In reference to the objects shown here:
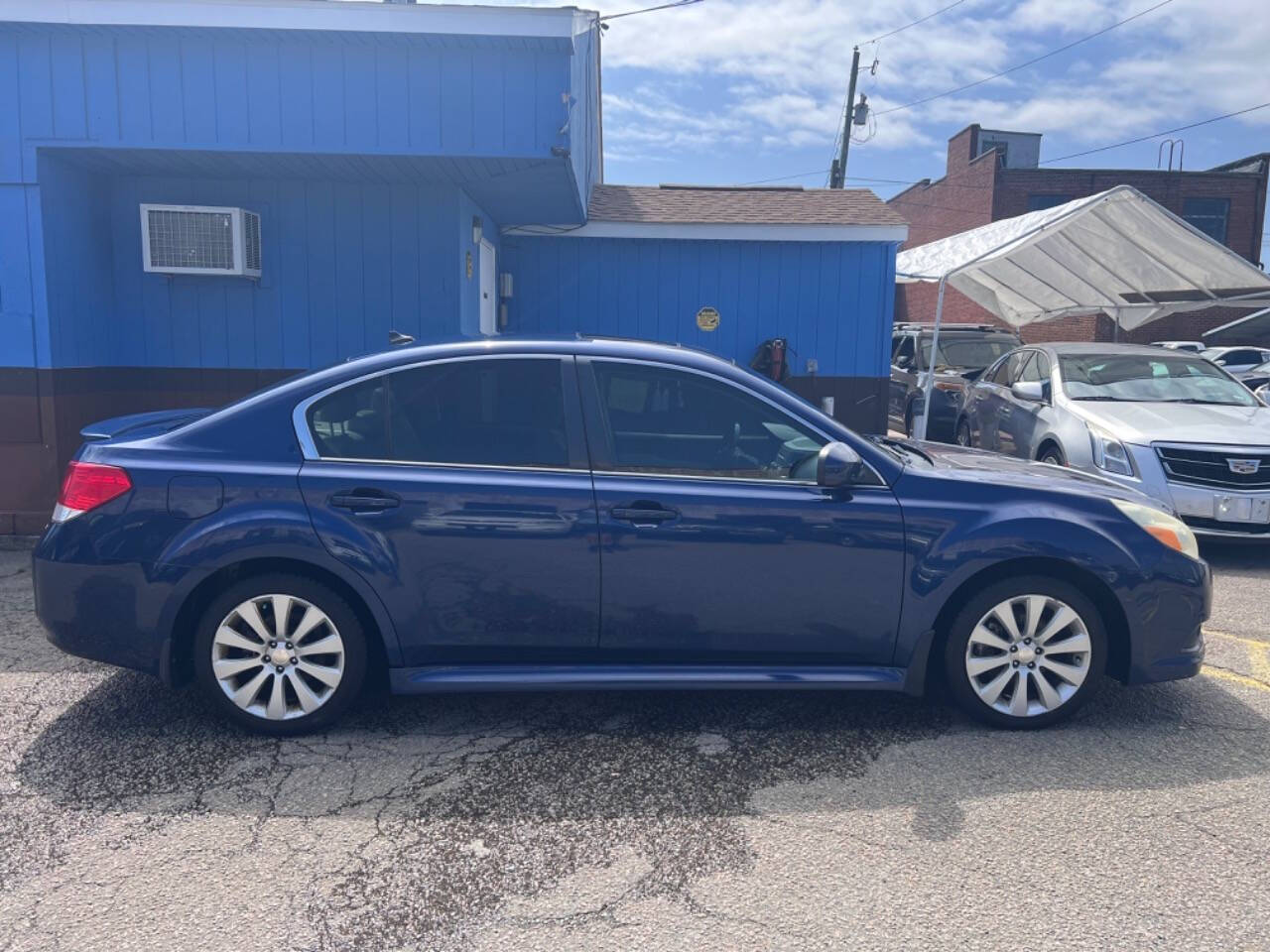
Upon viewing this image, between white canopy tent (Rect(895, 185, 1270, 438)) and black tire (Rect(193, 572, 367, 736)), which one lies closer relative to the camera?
black tire (Rect(193, 572, 367, 736))

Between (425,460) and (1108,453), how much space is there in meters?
5.54

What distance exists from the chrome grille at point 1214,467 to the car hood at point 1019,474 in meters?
2.92

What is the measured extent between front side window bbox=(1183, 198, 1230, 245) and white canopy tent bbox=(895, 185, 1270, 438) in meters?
20.2

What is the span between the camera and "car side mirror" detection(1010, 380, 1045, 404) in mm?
8539

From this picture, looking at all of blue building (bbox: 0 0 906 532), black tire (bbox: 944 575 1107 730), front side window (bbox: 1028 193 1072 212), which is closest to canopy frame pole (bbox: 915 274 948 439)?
blue building (bbox: 0 0 906 532)

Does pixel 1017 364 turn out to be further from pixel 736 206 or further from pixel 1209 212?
pixel 1209 212

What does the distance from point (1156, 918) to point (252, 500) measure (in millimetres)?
3313

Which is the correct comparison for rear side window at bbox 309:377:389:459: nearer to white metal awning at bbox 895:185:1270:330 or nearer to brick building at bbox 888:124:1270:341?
white metal awning at bbox 895:185:1270:330

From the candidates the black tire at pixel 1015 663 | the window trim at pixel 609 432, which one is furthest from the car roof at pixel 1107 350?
the window trim at pixel 609 432

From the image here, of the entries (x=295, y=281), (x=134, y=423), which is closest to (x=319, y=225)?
(x=295, y=281)

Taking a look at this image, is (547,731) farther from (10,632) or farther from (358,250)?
(358,250)

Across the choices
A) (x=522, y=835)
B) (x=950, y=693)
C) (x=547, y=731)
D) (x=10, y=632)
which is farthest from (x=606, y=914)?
(x=10, y=632)

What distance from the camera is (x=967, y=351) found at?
13.9 metres

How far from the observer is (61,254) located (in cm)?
702
